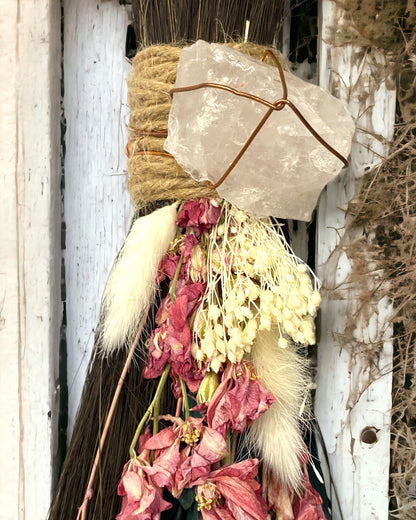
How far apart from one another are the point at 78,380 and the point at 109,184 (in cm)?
31

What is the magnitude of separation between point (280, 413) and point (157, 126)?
1.28 feet

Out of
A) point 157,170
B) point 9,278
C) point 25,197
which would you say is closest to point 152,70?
point 157,170

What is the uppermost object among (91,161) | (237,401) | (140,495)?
(91,161)

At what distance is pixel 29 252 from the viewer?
0.73m

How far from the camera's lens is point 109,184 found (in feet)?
2.54

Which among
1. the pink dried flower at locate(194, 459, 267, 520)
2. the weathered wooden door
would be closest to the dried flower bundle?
the pink dried flower at locate(194, 459, 267, 520)

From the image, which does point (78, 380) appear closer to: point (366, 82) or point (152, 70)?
point (152, 70)

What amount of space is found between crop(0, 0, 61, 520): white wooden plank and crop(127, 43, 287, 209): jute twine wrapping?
0.52ft

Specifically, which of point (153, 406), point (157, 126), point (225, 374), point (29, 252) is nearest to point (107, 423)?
point (153, 406)

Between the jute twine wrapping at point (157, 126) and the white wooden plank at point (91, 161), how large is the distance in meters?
0.13

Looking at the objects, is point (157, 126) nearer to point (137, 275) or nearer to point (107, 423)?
point (137, 275)

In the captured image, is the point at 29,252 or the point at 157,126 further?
the point at 29,252

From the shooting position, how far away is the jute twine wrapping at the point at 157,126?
2.04 ft

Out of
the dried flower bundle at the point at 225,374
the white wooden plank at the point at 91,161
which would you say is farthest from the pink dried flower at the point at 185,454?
the white wooden plank at the point at 91,161
